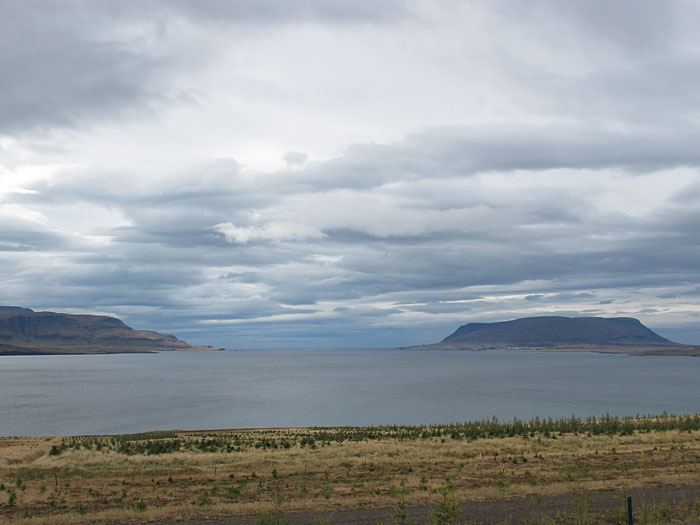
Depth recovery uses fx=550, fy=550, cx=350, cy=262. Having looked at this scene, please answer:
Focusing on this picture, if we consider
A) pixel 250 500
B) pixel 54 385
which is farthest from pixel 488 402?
pixel 54 385

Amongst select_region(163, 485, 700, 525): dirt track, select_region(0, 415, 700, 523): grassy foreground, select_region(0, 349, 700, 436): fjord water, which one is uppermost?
select_region(163, 485, 700, 525): dirt track

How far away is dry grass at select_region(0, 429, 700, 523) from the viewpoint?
67.4 feet

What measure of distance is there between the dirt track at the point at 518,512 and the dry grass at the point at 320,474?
0.91 m

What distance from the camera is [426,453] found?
34500mm

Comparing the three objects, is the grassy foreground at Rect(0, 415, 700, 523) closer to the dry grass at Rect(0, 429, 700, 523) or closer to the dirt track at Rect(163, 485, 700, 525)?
the dry grass at Rect(0, 429, 700, 523)

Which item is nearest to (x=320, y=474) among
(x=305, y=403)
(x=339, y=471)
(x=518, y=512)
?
(x=339, y=471)

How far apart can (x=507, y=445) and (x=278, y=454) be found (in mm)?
15017

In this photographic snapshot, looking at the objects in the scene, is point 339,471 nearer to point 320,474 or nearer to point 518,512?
point 320,474

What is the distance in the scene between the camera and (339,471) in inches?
1133

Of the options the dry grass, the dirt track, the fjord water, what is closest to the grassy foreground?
the dry grass

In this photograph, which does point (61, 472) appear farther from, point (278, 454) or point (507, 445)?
point (507, 445)

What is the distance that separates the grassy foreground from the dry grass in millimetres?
65

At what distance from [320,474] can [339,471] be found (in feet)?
4.00

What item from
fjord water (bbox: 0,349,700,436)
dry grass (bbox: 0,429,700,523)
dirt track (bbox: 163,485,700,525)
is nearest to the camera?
dirt track (bbox: 163,485,700,525)
